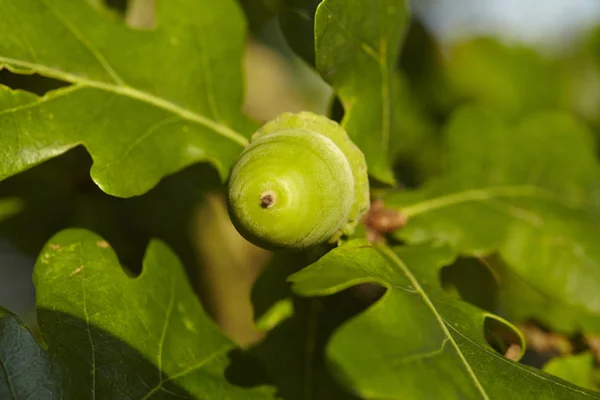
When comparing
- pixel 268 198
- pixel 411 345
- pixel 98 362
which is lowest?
pixel 98 362

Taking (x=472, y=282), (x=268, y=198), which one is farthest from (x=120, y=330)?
(x=472, y=282)

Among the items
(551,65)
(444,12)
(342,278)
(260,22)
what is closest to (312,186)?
(342,278)

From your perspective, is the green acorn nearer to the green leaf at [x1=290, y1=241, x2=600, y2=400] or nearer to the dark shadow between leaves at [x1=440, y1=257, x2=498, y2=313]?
the green leaf at [x1=290, y1=241, x2=600, y2=400]

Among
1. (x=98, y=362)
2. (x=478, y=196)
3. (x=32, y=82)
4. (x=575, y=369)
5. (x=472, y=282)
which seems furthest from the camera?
(x=478, y=196)

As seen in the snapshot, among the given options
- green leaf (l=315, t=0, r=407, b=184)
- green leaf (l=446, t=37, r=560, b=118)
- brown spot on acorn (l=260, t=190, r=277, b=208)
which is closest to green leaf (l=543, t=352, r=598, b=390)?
green leaf (l=315, t=0, r=407, b=184)

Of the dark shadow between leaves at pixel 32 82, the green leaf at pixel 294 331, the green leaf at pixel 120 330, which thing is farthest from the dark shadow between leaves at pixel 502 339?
the dark shadow between leaves at pixel 32 82

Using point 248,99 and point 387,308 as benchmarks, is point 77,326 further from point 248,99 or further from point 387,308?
point 248,99

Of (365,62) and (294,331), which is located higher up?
(365,62)

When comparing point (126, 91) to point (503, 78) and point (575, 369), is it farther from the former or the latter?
point (503, 78)

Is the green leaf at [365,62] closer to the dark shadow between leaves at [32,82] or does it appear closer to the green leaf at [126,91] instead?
the green leaf at [126,91]
